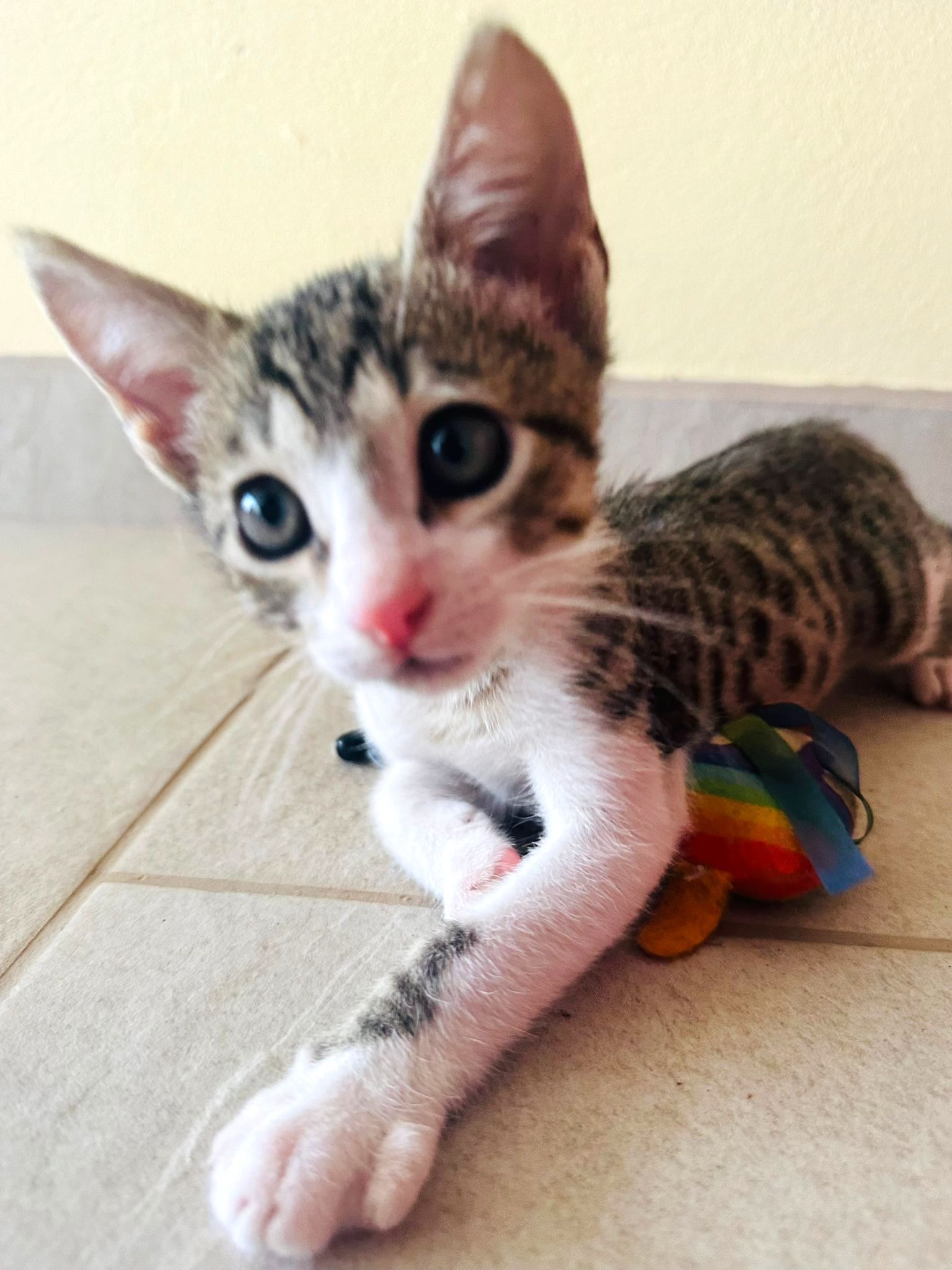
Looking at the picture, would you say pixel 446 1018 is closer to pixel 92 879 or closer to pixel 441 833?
pixel 441 833

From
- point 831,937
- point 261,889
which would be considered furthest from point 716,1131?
point 261,889

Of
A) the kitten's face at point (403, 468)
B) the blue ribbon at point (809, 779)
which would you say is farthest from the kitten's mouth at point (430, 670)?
the blue ribbon at point (809, 779)

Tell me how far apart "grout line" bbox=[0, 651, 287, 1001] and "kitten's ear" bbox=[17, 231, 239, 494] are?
0.39 metres

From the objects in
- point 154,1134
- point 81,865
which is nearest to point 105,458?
point 81,865

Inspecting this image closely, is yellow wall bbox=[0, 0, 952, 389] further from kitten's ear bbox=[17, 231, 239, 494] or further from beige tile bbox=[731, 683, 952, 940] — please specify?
kitten's ear bbox=[17, 231, 239, 494]

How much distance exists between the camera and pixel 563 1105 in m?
0.57

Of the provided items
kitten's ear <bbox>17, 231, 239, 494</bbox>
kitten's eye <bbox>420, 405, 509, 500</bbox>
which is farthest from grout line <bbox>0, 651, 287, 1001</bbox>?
kitten's eye <bbox>420, 405, 509, 500</bbox>

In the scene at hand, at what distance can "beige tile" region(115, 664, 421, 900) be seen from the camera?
32.4 inches

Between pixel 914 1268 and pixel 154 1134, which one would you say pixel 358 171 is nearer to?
pixel 154 1134

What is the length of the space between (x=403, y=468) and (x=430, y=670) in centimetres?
13

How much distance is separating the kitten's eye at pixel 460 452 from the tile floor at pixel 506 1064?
0.38m

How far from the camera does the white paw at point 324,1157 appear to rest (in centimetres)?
48

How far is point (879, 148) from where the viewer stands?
1.38 metres

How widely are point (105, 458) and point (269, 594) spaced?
1.53 metres
